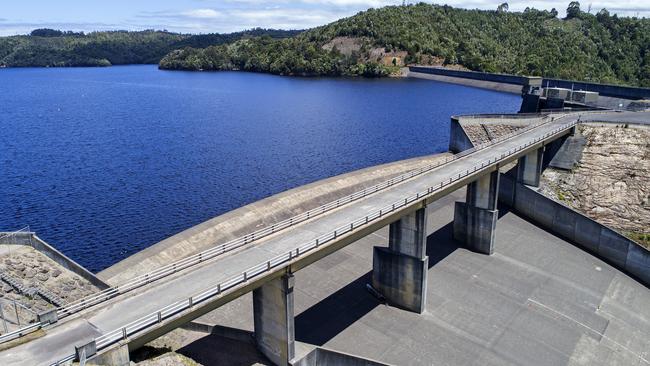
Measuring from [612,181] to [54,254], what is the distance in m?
67.8

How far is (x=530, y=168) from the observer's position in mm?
66438

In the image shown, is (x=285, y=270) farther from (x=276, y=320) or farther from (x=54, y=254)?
(x=54, y=254)

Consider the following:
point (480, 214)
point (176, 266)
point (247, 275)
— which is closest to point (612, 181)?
point (480, 214)

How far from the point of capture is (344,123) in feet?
392

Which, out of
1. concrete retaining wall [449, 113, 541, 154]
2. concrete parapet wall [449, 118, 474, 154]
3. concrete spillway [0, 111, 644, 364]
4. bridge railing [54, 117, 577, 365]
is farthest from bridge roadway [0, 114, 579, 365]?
concrete retaining wall [449, 113, 541, 154]

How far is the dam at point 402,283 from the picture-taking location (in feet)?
86.5

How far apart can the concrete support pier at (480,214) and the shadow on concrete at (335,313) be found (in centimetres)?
1506

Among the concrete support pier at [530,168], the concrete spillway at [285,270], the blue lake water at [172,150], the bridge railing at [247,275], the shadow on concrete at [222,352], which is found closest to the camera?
A: the bridge railing at [247,275]

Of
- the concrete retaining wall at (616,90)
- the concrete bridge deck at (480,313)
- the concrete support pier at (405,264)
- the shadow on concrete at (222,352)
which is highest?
the concrete retaining wall at (616,90)

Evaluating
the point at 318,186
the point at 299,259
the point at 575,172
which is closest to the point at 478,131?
the point at 575,172

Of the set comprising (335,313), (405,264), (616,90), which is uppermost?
(616,90)

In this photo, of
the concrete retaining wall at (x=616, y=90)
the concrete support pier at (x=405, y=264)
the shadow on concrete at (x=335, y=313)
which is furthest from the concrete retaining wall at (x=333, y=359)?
the concrete retaining wall at (x=616, y=90)

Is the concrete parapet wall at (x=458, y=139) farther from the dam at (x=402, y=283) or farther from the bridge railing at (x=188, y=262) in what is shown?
the bridge railing at (x=188, y=262)

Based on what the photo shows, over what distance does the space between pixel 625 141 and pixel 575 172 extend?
8472 millimetres
